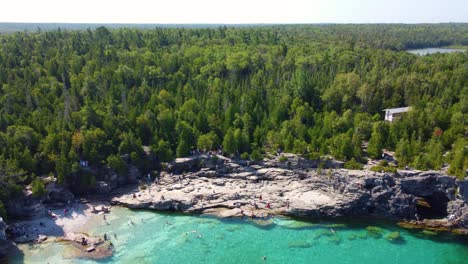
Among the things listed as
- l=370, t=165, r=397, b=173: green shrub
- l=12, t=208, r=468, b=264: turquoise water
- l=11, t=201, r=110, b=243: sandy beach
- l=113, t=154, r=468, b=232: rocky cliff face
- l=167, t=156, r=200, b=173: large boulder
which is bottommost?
l=12, t=208, r=468, b=264: turquoise water

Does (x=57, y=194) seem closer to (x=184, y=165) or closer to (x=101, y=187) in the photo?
(x=101, y=187)

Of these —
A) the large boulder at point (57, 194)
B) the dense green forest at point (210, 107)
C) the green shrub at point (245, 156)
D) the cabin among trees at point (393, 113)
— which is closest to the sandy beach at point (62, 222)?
the large boulder at point (57, 194)

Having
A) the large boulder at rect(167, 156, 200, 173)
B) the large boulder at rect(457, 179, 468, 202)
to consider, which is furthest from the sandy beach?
the large boulder at rect(457, 179, 468, 202)

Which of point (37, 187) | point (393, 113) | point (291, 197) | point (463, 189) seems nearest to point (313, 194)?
point (291, 197)

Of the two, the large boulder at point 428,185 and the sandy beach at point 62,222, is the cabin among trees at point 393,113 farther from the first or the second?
the sandy beach at point 62,222

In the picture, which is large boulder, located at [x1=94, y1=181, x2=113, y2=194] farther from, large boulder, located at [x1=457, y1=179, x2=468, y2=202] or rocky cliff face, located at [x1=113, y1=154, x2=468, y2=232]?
large boulder, located at [x1=457, y1=179, x2=468, y2=202]

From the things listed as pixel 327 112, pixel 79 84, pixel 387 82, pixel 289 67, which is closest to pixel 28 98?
pixel 79 84

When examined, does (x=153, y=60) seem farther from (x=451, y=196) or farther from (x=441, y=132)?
(x=451, y=196)
